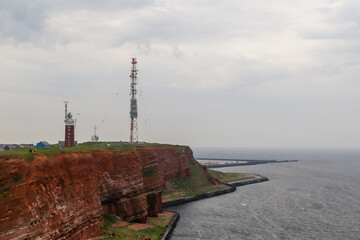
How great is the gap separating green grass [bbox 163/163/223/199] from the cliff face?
27275 mm

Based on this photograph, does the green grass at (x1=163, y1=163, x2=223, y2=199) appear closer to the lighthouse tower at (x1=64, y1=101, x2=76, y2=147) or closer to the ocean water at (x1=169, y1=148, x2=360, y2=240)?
the ocean water at (x1=169, y1=148, x2=360, y2=240)

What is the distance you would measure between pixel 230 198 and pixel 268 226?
132ft

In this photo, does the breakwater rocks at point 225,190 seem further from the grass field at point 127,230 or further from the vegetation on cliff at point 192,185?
the grass field at point 127,230

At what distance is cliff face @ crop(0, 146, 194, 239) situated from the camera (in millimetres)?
40250

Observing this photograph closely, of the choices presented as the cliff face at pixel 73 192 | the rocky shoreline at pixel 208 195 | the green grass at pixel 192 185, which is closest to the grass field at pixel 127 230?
the rocky shoreline at pixel 208 195

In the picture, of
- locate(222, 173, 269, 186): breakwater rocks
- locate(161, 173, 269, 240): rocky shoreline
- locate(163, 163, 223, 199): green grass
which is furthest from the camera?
locate(222, 173, 269, 186): breakwater rocks

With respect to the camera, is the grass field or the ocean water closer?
the grass field

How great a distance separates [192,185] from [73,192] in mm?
80714

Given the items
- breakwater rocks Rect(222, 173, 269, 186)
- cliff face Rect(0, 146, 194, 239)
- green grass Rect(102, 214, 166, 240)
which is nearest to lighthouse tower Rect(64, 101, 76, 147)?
cliff face Rect(0, 146, 194, 239)

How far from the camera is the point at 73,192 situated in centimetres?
5288

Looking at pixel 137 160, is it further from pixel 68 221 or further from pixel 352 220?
pixel 352 220

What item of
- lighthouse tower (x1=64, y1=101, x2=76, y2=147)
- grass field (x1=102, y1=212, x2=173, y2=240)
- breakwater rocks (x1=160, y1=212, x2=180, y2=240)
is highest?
lighthouse tower (x1=64, y1=101, x2=76, y2=147)

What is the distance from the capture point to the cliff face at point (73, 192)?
40250mm

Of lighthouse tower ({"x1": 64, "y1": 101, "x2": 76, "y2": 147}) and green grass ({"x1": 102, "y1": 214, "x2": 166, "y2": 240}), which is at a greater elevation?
lighthouse tower ({"x1": 64, "y1": 101, "x2": 76, "y2": 147})
